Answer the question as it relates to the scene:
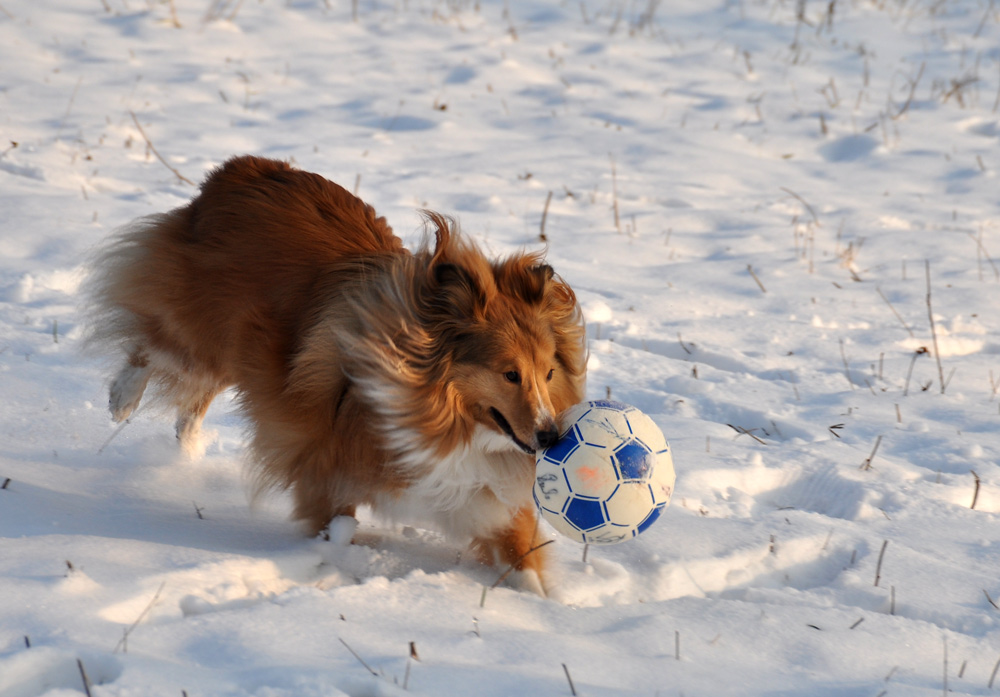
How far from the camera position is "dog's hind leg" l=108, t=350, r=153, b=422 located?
3965 millimetres

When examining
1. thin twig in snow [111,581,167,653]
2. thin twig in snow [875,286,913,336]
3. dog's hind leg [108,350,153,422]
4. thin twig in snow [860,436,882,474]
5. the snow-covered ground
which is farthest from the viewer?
thin twig in snow [875,286,913,336]

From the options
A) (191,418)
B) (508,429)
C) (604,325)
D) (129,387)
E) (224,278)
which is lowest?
(604,325)

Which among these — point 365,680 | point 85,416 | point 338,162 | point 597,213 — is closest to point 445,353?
point 365,680

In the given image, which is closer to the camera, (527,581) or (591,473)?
(591,473)

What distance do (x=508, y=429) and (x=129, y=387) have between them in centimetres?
189

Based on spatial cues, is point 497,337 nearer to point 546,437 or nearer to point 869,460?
point 546,437

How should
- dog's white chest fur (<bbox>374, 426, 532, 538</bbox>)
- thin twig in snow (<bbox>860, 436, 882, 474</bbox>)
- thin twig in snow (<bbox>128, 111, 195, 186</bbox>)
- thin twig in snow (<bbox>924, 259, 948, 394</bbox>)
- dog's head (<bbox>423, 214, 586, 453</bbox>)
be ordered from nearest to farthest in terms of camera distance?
1. dog's head (<bbox>423, 214, 586, 453</bbox>)
2. dog's white chest fur (<bbox>374, 426, 532, 538</bbox>)
3. thin twig in snow (<bbox>860, 436, 882, 474</bbox>)
4. thin twig in snow (<bbox>924, 259, 948, 394</bbox>)
5. thin twig in snow (<bbox>128, 111, 195, 186</bbox>)

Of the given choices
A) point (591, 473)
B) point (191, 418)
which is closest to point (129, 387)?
point (191, 418)

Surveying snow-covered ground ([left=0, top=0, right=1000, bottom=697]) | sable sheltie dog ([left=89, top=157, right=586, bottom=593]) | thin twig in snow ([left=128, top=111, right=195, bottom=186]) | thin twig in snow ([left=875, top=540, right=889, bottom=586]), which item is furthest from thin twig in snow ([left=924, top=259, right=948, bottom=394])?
thin twig in snow ([left=128, top=111, right=195, bottom=186])

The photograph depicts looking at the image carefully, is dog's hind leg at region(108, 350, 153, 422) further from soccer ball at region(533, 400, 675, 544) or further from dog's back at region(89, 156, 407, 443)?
soccer ball at region(533, 400, 675, 544)

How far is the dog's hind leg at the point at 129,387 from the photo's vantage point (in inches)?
156

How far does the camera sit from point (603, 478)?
2.81 meters

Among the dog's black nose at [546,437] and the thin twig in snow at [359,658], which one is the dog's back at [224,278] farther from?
the thin twig in snow at [359,658]

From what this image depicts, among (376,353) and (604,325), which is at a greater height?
Result: (376,353)
